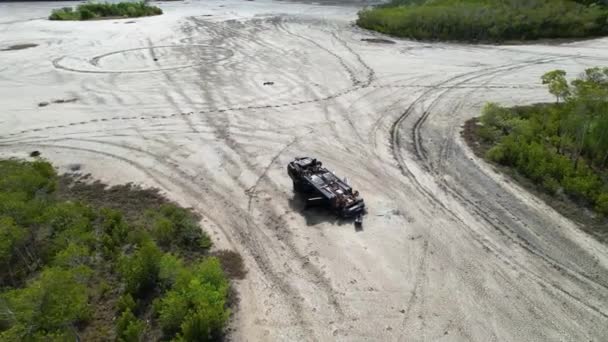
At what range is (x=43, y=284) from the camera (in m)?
8.98

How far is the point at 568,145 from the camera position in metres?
18.5

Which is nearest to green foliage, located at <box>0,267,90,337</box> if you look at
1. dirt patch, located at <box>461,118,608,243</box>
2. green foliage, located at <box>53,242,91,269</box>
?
green foliage, located at <box>53,242,91,269</box>

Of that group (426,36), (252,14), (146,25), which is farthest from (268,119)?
(252,14)

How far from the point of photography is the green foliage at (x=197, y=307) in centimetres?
1019

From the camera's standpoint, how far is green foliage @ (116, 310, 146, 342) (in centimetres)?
1002

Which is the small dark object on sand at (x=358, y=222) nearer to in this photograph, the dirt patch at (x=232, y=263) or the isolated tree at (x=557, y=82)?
the dirt patch at (x=232, y=263)

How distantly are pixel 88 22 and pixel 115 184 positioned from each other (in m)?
42.3

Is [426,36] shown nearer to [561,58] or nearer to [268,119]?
[561,58]

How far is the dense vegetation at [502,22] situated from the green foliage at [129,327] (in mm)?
36809

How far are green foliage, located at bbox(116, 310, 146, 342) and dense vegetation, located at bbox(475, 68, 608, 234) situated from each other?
48.2ft

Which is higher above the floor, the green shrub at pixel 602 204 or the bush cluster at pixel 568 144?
the bush cluster at pixel 568 144

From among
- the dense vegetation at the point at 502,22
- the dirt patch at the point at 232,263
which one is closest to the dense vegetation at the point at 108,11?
the dense vegetation at the point at 502,22

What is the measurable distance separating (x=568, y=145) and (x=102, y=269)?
18.7m

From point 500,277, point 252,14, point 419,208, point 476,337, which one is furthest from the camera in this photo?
point 252,14
